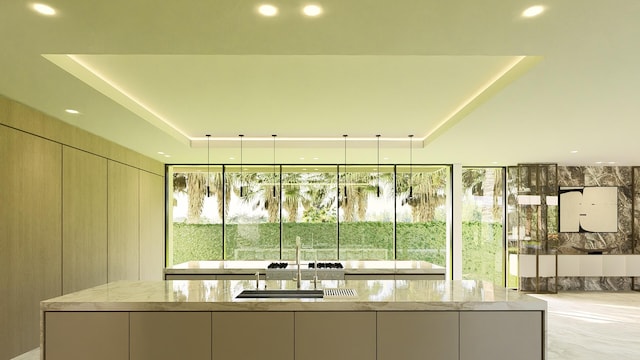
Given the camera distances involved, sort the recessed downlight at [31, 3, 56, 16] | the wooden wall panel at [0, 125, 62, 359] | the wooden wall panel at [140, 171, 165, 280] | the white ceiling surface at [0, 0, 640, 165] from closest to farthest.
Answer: the recessed downlight at [31, 3, 56, 16] < the white ceiling surface at [0, 0, 640, 165] < the wooden wall panel at [0, 125, 62, 359] < the wooden wall panel at [140, 171, 165, 280]

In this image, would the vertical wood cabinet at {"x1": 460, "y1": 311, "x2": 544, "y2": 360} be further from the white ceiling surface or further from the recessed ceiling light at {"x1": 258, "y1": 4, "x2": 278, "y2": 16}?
the recessed ceiling light at {"x1": 258, "y1": 4, "x2": 278, "y2": 16}

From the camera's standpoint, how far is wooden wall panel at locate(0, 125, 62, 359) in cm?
427

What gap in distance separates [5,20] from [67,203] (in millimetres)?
3354

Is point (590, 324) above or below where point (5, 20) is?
below

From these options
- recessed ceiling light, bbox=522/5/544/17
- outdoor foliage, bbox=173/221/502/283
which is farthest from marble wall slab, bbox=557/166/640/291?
recessed ceiling light, bbox=522/5/544/17

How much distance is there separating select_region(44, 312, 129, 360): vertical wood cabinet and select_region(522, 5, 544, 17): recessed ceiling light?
10.6 ft

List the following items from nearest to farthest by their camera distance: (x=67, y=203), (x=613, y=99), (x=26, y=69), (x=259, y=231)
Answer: (x=26, y=69)
(x=613, y=99)
(x=67, y=203)
(x=259, y=231)

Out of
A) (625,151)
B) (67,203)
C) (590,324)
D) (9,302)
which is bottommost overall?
(590,324)

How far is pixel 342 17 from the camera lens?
2.48 metres

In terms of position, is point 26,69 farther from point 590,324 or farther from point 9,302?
point 590,324

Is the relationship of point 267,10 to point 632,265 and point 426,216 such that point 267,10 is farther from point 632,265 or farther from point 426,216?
point 632,265

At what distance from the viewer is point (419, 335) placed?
3.22 meters

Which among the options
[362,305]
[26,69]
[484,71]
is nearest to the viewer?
[362,305]

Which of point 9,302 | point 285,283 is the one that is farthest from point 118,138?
point 285,283
